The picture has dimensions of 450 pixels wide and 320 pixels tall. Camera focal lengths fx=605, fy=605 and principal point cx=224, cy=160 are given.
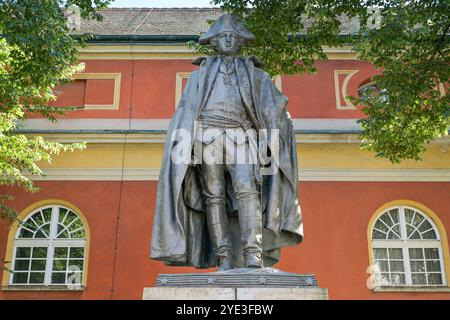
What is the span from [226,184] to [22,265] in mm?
10472

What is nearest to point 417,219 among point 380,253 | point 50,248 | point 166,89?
point 380,253

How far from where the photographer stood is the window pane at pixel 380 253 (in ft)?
44.5

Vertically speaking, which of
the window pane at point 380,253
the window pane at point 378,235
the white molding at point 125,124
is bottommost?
the window pane at point 380,253

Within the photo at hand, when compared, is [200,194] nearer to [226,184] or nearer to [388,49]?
[226,184]

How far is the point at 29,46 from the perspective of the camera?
7965 millimetres

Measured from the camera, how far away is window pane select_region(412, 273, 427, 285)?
1341 cm

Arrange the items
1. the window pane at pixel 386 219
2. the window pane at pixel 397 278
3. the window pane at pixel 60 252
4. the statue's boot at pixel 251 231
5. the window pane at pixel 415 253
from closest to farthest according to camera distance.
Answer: the statue's boot at pixel 251 231 → the window pane at pixel 397 278 → the window pane at pixel 415 253 → the window pane at pixel 60 252 → the window pane at pixel 386 219

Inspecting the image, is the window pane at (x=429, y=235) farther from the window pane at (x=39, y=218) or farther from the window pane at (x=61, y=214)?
the window pane at (x=39, y=218)

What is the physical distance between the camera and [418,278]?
44.2 feet

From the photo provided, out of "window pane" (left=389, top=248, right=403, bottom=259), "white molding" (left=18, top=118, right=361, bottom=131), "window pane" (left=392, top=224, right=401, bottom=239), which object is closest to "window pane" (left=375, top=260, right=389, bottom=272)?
"window pane" (left=389, top=248, right=403, bottom=259)

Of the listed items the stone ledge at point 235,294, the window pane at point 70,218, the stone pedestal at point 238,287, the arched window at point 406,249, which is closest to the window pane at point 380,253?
the arched window at point 406,249
